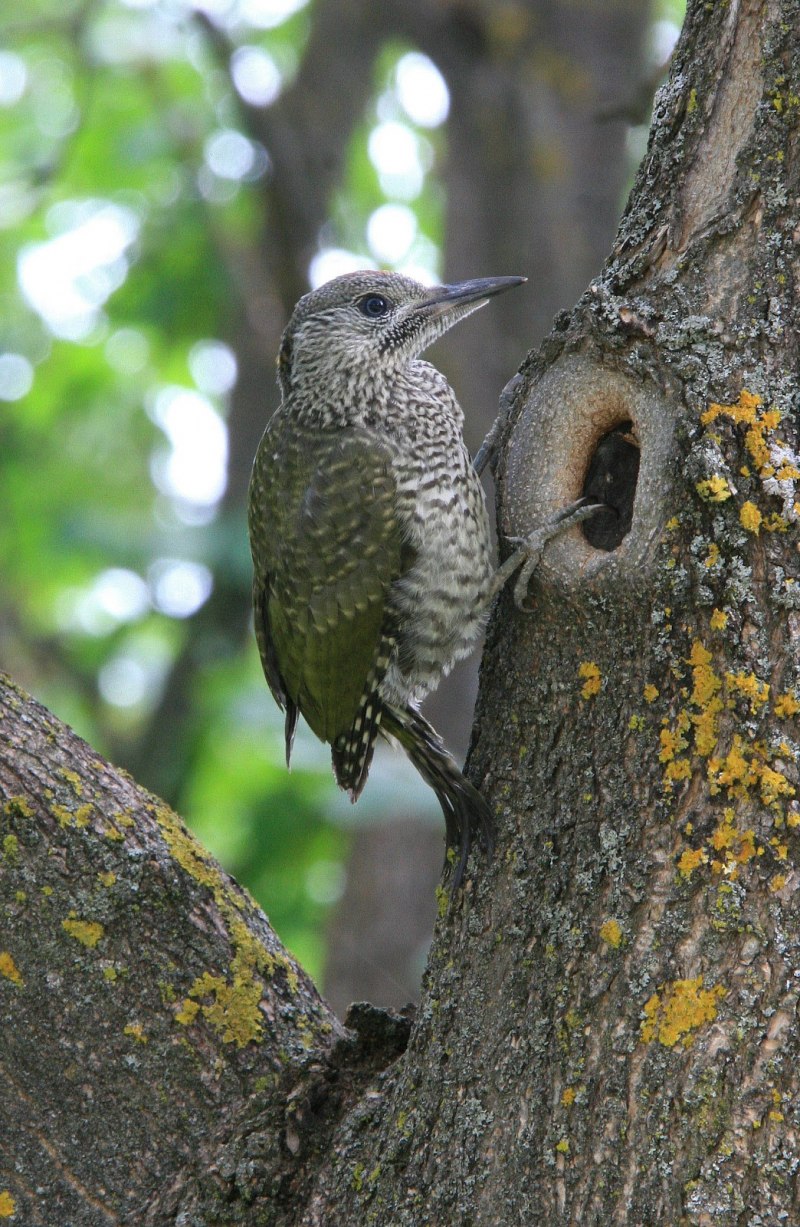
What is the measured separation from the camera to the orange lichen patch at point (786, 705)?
80.6 inches

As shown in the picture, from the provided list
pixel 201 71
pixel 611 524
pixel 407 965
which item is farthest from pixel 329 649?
pixel 201 71

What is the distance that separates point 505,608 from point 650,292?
642 mm

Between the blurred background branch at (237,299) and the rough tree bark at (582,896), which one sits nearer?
the rough tree bark at (582,896)

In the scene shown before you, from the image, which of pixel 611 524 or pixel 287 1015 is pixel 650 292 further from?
pixel 287 1015

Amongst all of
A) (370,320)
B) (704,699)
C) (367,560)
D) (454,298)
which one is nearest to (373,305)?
(370,320)

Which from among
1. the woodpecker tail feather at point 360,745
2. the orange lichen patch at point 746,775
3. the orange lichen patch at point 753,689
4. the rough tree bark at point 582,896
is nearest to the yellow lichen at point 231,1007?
the rough tree bark at point 582,896

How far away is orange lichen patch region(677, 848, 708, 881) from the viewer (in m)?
2.04

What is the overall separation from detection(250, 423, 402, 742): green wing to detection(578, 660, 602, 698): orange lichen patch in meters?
1.05

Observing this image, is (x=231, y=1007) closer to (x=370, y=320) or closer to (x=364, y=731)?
(x=364, y=731)

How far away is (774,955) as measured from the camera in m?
1.97

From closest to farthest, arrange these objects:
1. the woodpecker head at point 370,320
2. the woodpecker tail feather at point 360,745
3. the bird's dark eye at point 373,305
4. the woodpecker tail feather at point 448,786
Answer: the woodpecker tail feather at point 448,786, the woodpecker tail feather at point 360,745, the woodpecker head at point 370,320, the bird's dark eye at point 373,305

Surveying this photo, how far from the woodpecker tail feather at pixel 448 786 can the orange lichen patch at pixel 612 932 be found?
0.30 m

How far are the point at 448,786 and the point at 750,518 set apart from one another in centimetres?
87

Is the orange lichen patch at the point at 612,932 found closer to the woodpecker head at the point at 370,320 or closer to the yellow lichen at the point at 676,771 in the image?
the yellow lichen at the point at 676,771
